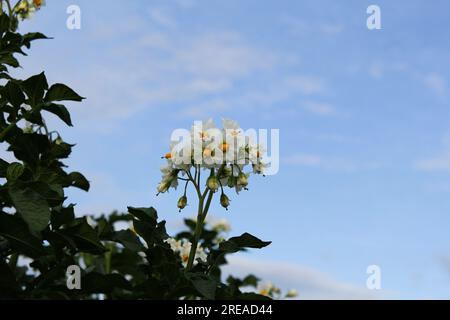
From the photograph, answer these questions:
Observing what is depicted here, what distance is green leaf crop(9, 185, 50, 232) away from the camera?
2.53 m

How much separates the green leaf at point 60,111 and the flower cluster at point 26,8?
4.68ft

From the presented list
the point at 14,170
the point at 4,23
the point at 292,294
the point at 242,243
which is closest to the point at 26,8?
the point at 4,23

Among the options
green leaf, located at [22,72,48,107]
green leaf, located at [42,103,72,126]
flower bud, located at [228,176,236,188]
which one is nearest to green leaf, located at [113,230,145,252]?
flower bud, located at [228,176,236,188]

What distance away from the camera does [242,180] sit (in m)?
3.06

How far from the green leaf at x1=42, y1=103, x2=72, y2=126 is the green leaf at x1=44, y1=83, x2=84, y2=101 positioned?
2.2 inches

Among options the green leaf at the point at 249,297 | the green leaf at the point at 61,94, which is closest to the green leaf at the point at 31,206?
the green leaf at the point at 61,94

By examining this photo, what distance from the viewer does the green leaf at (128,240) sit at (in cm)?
310

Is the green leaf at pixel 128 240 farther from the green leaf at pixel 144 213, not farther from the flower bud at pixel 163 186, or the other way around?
the flower bud at pixel 163 186

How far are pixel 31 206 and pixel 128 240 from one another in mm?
681

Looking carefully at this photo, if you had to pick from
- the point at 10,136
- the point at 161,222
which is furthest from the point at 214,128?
the point at 10,136

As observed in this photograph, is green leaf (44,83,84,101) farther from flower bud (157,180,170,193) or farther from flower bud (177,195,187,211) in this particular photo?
flower bud (177,195,187,211)

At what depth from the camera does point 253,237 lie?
2834mm

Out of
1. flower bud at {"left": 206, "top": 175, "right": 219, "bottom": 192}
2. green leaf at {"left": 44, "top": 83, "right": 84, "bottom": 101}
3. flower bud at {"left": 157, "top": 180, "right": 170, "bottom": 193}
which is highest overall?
green leaf at {"left": 44, "top": 83, "right": 84, "bottom": 101}
